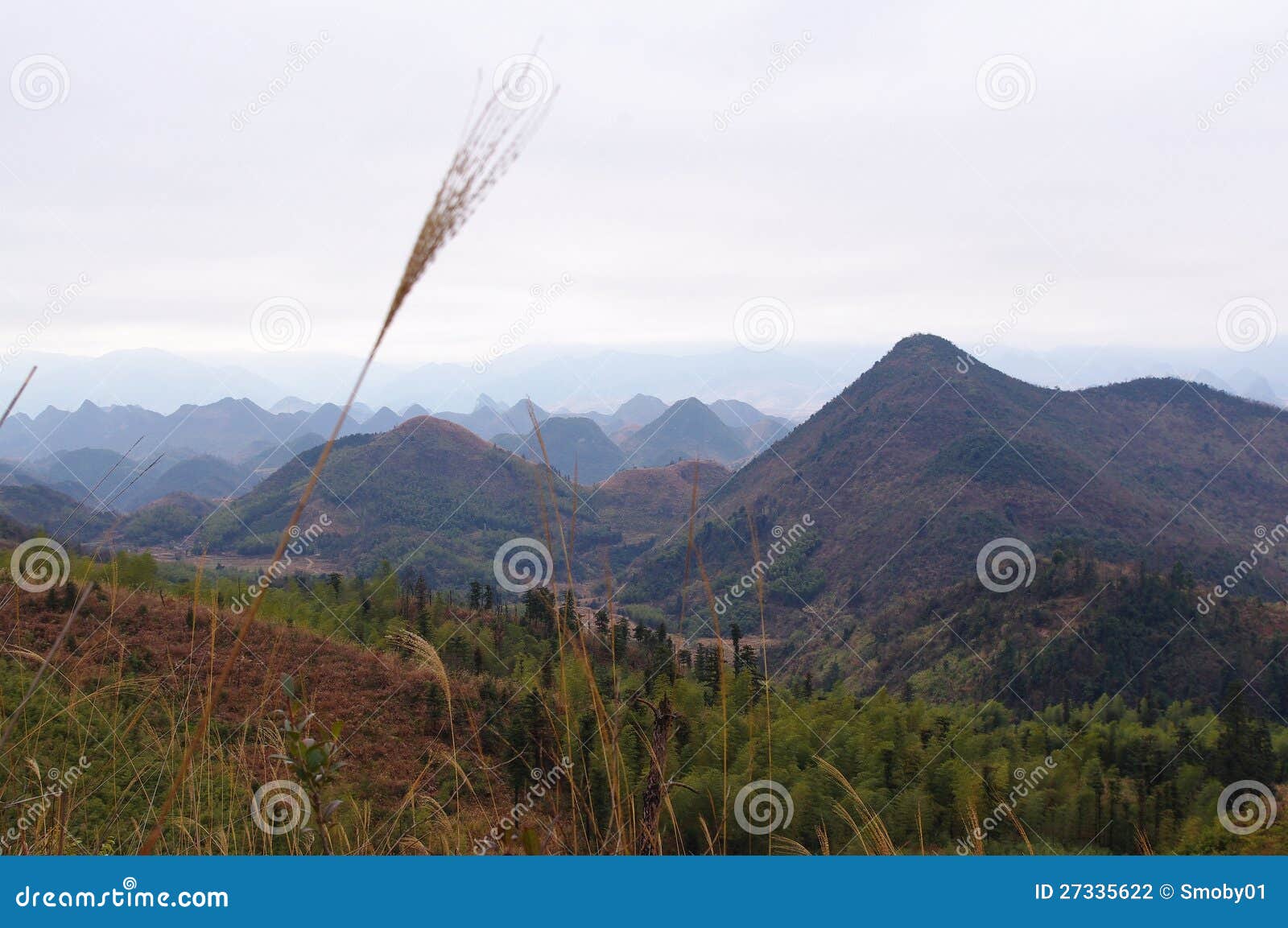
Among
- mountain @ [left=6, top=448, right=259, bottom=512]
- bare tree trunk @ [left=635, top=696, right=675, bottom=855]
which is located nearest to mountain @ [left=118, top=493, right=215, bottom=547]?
mountain @ [left=6, top=448, right=259, bottom=512]

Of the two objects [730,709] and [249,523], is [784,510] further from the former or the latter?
[730,709]

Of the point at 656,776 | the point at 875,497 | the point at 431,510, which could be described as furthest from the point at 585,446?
the point at 656,776

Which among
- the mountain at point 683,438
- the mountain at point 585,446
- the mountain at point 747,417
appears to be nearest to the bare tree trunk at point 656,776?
the mountain at point 585,446

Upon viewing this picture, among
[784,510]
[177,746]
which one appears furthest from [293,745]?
[784,510]

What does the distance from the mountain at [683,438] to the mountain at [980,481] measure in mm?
68291

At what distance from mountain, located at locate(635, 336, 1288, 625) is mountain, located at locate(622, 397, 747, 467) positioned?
68.3 m

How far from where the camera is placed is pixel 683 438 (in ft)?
531

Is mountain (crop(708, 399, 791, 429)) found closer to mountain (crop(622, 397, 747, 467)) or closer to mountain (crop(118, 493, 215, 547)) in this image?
mountain (crop(622, 397, 747, 467))

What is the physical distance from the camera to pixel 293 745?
2123mm

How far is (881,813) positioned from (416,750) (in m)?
5.36

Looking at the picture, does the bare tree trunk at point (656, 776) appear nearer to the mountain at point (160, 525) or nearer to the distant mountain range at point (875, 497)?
the distant mountain range at point (875, 497)

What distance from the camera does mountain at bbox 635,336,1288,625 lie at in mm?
51094

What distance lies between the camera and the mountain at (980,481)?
5109 centimetres

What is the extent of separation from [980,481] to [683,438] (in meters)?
107
